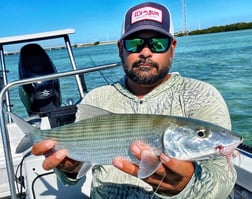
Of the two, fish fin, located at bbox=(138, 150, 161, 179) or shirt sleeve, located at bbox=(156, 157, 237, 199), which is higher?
fish fin, located at bbox=(138, 150, 161, 179)

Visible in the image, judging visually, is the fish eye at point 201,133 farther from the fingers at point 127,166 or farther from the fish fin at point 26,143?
the fish fin at point 26,143

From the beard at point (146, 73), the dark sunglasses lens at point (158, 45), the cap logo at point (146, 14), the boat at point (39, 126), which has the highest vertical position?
the cap logo at point (146, 14)

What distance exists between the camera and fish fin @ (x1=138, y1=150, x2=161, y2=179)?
1.66 meters

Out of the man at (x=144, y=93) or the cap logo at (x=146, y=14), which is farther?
the cap logo at (x=146, y=14)

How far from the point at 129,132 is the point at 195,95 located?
612 millimetres

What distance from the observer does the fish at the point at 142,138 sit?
1.70 m

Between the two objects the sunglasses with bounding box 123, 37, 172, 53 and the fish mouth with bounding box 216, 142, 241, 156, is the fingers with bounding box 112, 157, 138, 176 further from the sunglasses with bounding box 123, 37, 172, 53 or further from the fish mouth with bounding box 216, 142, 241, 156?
the sunglasses with bounding box 123, 37, 172, 53

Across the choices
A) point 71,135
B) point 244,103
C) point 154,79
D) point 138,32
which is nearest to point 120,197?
point 71,135

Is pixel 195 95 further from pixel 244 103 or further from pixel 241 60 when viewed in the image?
pixel 241 60

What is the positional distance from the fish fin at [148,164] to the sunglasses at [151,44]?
2.69 ft

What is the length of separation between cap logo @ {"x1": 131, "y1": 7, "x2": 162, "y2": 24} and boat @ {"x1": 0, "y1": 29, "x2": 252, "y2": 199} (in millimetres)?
965

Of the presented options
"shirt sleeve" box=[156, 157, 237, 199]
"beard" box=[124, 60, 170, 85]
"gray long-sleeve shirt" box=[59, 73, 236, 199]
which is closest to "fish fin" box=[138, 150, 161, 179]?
"shirt sleeve" box=[156, 157, 237, 199]

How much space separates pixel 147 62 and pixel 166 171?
2.78 feet

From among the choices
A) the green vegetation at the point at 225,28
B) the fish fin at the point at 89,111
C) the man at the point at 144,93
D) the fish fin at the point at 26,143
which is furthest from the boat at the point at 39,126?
the green vegetation at the point at 225,28
